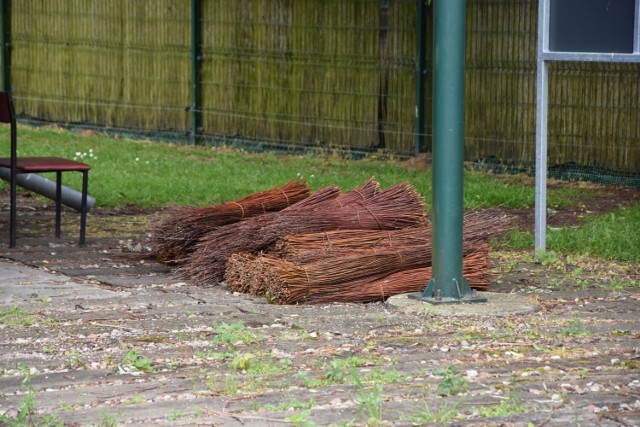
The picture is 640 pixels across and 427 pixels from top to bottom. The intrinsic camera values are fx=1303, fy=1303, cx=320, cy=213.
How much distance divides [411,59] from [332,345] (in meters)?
8.41

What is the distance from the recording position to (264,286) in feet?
23.2

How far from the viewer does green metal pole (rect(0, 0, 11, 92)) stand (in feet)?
61.2

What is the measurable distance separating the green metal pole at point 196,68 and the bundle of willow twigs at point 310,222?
8.23m

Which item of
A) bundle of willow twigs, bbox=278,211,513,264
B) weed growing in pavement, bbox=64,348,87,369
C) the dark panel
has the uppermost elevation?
the dark panel

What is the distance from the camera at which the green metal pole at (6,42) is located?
18641mm

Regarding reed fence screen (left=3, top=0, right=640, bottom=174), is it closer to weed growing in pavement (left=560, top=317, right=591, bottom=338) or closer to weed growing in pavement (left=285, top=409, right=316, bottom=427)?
weed growing in pavement (left=560, top=317, right=591, bottom=338)

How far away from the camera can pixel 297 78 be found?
14883mm

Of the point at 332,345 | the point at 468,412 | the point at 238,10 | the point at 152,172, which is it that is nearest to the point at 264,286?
the point at 332,345

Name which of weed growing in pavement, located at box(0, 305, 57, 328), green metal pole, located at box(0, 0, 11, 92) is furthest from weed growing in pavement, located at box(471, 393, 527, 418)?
green metal pole, located at box(0, 0, 11, 92)

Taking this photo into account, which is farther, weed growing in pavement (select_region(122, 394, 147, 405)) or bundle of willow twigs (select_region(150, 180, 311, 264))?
bundle of willow twigs (select_region(150, 180, 311, 264))

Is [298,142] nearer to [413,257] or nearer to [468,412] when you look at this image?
[413,257]

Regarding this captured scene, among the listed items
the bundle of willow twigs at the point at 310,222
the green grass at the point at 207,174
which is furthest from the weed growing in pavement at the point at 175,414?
the green grass at the point at 207,174

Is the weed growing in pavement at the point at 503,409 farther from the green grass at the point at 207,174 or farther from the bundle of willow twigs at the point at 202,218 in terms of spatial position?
the green grass at the point at 207,174

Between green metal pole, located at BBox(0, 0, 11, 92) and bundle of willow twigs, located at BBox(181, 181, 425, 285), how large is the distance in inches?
457
